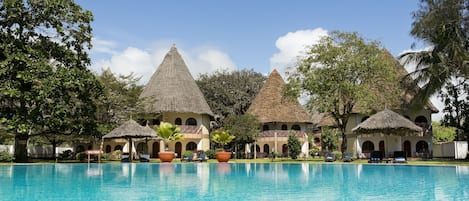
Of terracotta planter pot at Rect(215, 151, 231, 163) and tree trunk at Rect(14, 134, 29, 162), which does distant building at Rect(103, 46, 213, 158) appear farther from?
tree trunk at Rect(14, 134, 29, 162)

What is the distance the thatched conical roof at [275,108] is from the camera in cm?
3798

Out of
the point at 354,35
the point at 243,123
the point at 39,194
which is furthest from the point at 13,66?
the point at 354,35

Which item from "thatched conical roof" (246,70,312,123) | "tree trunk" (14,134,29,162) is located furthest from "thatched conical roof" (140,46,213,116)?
"tree trunk" (14,134,29,162)

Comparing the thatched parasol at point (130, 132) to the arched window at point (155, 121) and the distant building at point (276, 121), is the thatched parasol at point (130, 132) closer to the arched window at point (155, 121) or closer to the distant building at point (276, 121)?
the arched window at point (155, 121)

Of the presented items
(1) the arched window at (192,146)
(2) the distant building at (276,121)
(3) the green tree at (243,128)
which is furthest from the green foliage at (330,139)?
(1) the arched window at (192,146)

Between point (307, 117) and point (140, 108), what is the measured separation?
1424 centimetres

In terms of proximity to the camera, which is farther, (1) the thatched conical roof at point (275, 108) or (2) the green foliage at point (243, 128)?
(1) the thatched conical roof at point (275, 108)

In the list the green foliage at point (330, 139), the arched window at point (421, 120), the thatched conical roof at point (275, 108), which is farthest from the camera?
the green foliage at point (330, 139)

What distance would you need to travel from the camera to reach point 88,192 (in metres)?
10.7

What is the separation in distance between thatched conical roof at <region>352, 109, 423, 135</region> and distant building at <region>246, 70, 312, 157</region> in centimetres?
1033

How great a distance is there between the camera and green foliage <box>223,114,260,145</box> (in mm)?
34375

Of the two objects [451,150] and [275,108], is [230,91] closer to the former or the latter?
[275,108]

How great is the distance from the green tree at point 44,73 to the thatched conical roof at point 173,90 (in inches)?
379

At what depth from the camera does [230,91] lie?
44688 millimetres
